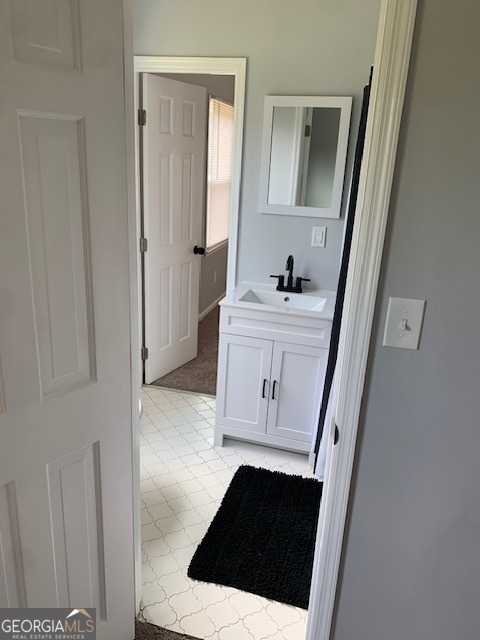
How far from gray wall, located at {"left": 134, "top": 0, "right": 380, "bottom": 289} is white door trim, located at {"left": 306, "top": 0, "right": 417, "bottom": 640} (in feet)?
5.59

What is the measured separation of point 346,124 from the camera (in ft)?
8.46

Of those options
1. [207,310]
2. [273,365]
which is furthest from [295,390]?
[207,310]

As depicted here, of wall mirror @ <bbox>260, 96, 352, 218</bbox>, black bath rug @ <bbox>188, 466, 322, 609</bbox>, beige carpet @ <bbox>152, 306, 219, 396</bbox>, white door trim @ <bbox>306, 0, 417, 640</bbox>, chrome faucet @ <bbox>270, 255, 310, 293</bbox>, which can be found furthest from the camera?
beige carpet @ <bbox>152, 306, 219, 396</bbox>

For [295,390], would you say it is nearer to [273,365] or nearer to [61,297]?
[273,365]

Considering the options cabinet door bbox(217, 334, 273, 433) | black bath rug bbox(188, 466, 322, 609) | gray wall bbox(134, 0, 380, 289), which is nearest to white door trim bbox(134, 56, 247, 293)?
gray wall bbox(134, 0, 380, 289)

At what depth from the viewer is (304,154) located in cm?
272

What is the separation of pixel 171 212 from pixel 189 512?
2.00 meters

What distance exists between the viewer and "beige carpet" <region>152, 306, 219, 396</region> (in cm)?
353

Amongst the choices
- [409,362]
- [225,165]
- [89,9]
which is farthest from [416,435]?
[225,165]

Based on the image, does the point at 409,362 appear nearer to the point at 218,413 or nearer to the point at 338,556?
the point at 338,556

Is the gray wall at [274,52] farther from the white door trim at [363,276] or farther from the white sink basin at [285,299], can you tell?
the white door trim at [363,276]

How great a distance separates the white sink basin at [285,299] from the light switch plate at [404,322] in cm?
161

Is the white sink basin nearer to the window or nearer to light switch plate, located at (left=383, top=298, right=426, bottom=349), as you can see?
light switch plate, located at (left=383, top=298, right=426, bottom=349)

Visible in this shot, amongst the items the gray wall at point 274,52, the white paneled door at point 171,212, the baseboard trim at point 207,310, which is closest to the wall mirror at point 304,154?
the gray wall at point 274,52
